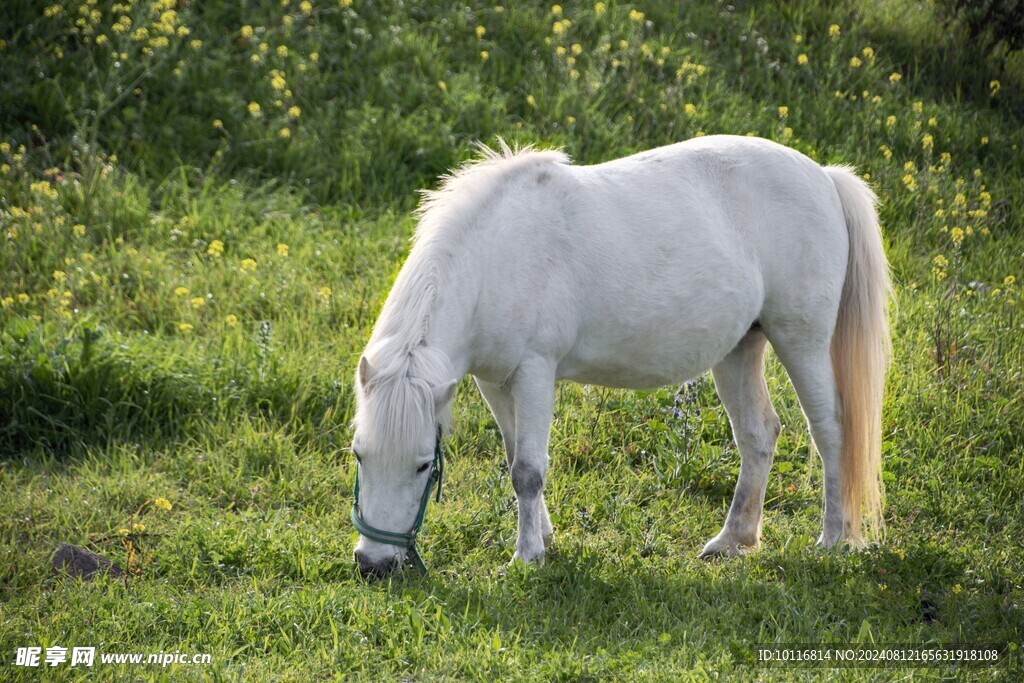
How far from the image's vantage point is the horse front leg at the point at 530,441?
13.7 ft

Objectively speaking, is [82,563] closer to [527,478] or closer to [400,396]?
[400,396]

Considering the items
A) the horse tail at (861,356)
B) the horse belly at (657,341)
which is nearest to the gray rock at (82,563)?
the horse belly at (657,341)

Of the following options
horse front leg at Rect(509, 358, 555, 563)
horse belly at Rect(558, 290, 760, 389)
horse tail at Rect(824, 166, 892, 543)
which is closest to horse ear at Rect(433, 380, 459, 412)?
horse front leg at Rect(509, 358, 555, 563)

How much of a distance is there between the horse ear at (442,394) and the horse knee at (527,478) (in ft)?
2.01

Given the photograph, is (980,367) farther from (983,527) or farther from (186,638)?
(186,638)

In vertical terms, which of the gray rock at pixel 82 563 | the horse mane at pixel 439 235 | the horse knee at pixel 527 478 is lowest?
the gray rock at pixel 82 563

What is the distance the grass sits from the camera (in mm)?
3900

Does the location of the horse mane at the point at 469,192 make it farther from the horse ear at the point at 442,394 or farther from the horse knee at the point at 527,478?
the horse knee at the point at 527,478

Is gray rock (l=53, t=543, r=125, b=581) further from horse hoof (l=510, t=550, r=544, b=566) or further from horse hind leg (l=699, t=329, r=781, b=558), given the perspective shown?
horse hind leg (l=699, t=329, r=781, b=558)

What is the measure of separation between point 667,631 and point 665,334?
Answer: 1305 mm

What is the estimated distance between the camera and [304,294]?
6.55 m

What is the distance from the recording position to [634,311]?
14.2ft

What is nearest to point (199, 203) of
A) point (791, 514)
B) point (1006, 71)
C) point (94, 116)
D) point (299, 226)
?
point (299, 226)

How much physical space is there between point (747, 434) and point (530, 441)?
1291 mm
